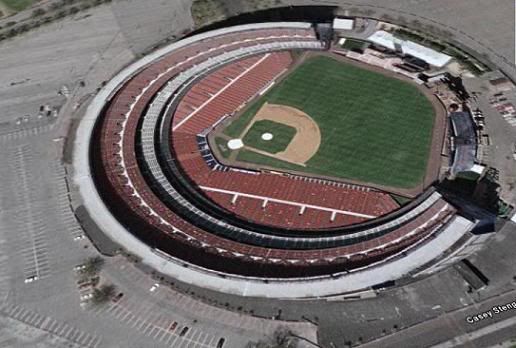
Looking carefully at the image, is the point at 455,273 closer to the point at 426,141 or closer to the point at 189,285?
the point at 426,141

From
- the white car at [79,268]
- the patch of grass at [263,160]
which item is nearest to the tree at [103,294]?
the white car at [79,268]

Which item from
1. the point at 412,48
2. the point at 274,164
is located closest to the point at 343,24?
the point at 412,48

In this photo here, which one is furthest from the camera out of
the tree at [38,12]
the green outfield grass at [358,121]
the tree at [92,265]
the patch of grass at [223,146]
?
the tree at [38,12]

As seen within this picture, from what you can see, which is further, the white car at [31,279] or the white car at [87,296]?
the white car at [31,279]

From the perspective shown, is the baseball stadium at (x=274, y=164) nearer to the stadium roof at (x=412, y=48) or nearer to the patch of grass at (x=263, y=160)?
the patch of grass at (x=263, y=160)

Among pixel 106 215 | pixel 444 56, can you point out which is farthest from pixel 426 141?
pixel 106 215

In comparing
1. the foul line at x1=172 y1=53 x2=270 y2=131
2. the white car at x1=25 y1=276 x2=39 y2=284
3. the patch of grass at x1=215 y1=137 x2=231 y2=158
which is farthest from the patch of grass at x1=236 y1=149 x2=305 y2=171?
the white car at x1=25 y1=276 x2=39 y2=284

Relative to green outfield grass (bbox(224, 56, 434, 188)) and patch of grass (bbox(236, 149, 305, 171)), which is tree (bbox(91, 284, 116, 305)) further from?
green outfield grass (bbox(224, 56, 434, 188))

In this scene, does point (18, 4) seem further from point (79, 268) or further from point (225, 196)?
point (79, 268)
